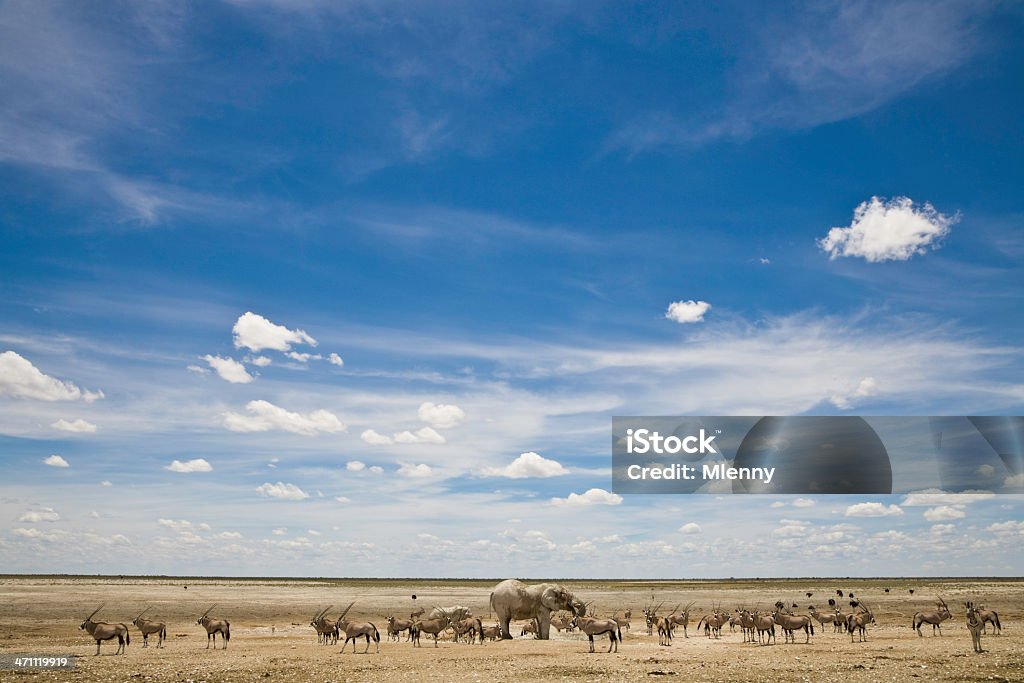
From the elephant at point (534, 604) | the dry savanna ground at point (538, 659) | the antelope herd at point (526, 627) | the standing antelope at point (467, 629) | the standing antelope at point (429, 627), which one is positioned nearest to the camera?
the dry savanna ground at point (538, 659)

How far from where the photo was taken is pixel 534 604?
37.2 metres

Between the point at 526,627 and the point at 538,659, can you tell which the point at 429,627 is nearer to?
the point at 526,627

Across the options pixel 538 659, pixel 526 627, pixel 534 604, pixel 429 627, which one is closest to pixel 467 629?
pixel 429 627

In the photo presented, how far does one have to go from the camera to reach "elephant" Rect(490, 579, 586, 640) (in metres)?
37.1

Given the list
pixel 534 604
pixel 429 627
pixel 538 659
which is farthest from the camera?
pixel 534 604

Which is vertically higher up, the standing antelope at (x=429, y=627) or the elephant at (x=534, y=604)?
the elephant at (x=534, y=604)

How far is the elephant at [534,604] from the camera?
37.1 m

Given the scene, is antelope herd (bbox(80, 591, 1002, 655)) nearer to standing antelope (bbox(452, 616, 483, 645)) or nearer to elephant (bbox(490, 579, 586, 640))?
standing antelope (bbox(452, 616, 483, 645))

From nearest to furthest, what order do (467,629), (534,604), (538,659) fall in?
(538,659) → (467,629) → (534,604)

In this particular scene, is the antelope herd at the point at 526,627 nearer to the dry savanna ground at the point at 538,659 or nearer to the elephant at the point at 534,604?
the elephant at the point at 534,604

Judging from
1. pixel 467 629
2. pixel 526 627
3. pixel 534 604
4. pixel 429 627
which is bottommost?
pixel 526 627

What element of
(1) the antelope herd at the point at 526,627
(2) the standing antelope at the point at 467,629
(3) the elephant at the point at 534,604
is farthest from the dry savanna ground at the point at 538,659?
(3) the elephant at the point at 534,604

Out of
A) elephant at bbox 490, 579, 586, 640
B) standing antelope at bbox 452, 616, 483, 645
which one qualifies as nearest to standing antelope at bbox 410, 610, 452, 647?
standing antelope at bbox 452, 616, 483, 645

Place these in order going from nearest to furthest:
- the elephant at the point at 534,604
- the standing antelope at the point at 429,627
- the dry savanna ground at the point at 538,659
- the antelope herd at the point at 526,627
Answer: the dry savanna ground at the point at 538,659 → the antelope herd at the point at 526,627 → the standing antelope at the point at 429,627 → the elephant at the point at 534,604
